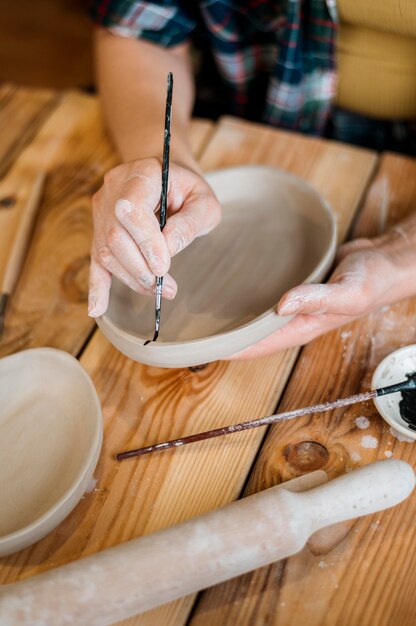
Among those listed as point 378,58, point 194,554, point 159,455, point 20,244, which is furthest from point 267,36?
point 194,554

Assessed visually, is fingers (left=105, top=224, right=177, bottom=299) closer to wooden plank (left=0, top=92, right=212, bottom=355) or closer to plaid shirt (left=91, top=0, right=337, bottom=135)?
wooden plank (left=0, top=92, right=212, bottom=355)

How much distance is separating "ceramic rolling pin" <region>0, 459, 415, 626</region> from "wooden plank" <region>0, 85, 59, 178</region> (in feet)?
2.75

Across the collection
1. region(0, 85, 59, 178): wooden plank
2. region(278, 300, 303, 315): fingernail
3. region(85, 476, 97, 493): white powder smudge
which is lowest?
region(85, 476, 97, 493): white powder smudge

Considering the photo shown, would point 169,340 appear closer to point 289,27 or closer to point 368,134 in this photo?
point 289,27

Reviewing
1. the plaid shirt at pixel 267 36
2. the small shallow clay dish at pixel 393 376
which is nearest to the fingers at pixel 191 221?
the small shallow clay dish at pixel 393 376

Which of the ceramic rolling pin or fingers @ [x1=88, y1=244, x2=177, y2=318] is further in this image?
fingers @ [x1=88, y1=244, x2=177, y2=318]

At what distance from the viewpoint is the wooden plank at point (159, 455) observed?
2.42 feet

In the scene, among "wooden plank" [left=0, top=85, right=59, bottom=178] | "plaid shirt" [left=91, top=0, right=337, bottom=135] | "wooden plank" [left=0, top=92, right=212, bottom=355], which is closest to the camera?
"wooden plank" [left=0, top=92, right=212, bottom=355]

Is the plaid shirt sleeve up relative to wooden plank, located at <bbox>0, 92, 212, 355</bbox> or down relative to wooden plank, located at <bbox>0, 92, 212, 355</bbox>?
up

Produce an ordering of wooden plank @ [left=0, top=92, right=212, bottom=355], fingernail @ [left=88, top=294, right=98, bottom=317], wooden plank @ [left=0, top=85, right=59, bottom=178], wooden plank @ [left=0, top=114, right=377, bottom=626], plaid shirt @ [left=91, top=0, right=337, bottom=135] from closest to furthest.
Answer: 1. wooden plank @ [left=0, top=114, right=377, bottom=626]
2. fingernail @ [left=88, top=294, right=98, bottom=317]
3. wooden plank @ [left=0, top=92, right=212, bottom=355]
4. plaid shirt @ [left=91, top=0, right=337, bottom=135]
5. wooden plank @ [left=0, top=85, right=59, bottom=178]

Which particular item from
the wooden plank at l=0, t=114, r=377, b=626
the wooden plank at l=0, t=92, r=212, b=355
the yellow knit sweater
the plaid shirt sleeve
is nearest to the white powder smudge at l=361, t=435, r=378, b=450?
the wooden plank at l=0, t=114, r=377, b=626

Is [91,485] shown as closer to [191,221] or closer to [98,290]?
[98,290]

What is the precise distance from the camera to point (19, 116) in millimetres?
1307

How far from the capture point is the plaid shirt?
1111 mm
